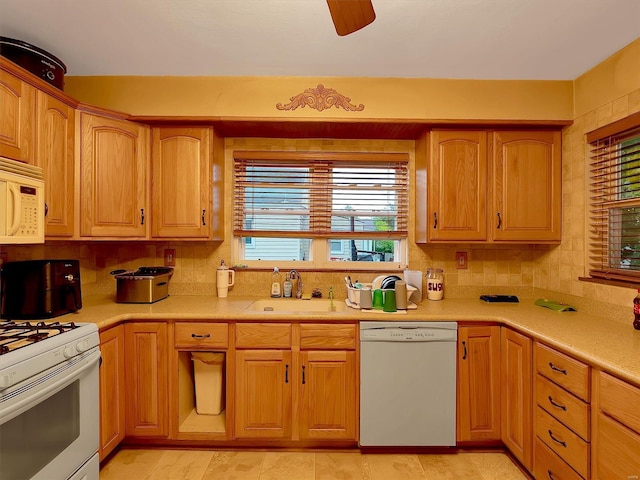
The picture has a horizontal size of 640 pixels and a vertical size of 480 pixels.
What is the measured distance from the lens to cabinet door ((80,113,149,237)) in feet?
7.41

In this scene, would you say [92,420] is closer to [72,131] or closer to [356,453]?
[356,453]

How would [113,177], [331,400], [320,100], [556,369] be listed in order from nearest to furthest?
[556,369]
[331,400]
[113,177]
[320,100]

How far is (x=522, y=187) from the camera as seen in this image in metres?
2.48

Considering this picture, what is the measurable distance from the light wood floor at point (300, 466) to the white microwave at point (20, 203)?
142cm

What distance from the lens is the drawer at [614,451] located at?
1274 mm

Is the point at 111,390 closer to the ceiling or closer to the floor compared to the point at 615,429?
closer to the floor

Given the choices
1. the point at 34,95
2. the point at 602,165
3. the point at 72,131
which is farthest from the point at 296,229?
the point at 602,165

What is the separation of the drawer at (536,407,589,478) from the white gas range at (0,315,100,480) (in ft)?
7.33

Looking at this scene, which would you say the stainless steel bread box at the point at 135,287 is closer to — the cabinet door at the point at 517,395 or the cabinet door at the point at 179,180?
the cabinet door at the point at 179,180

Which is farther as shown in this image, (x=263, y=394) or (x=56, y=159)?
(x=263, y=394)

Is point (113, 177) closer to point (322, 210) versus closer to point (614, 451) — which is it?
point (322, 210)

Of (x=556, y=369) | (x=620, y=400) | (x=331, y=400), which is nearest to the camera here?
(x=620, y=400)

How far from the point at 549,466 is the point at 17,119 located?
322 centimetres

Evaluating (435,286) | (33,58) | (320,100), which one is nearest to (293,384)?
(435,286)
